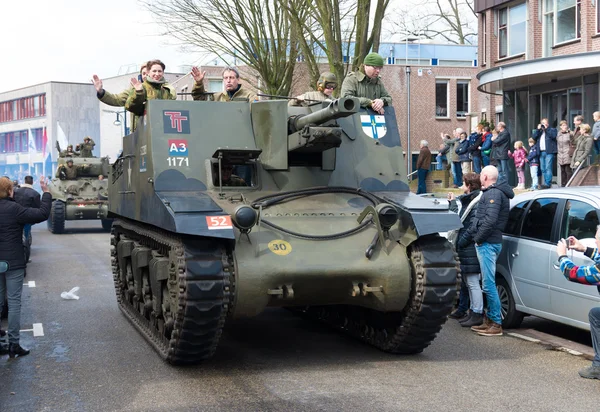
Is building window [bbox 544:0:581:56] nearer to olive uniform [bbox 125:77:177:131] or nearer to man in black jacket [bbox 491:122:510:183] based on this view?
man in black jacket [bbox 491:122:510:183]

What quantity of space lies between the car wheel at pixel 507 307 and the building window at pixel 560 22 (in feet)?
61.0

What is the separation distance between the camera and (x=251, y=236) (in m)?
7.58

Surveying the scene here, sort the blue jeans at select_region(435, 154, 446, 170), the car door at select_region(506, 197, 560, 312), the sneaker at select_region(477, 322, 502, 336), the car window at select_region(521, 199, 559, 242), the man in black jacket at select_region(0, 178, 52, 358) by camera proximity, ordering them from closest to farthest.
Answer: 1. the man in black jacket at select_region(0, 178, 52, 358)
2. the car door at select_region(506, 197, 560, 312)
3. the car window at select_region(521, 199, 559, 242)
4. the sneaker at select_region(477, 322, 502, 336)
5. the blue jeans at select_region(435, 154, 446, 170)

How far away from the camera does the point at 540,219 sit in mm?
9375

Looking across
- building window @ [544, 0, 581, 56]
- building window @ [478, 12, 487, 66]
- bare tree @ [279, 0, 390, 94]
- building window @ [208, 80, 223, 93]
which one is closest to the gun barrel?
bare tree @ [279, 0, 390, 94]

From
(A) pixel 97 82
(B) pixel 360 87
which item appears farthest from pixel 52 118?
(B) pixel 360 87

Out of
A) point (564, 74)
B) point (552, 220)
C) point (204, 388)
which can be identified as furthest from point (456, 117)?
point (204, 388)

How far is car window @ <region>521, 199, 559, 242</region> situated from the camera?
9.17m

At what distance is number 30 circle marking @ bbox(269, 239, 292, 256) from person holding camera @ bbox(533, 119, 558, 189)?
12.6 m

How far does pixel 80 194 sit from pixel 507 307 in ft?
58.5

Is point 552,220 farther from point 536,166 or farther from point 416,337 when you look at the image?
point 536,166

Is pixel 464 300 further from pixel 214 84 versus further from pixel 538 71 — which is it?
pixel 214 84

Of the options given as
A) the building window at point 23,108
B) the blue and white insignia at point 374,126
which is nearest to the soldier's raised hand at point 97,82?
the blue and white insignia at point 374,126

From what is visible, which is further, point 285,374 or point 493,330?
point 493,330
